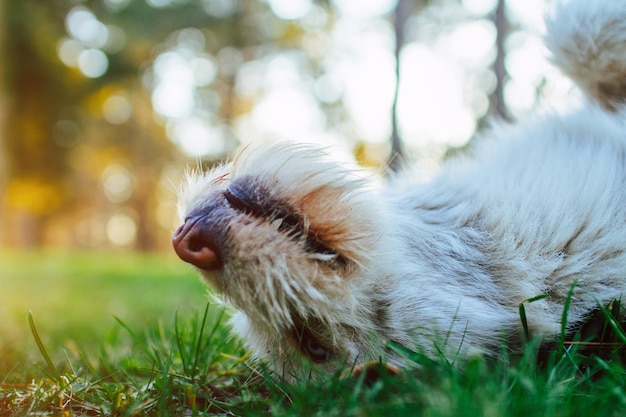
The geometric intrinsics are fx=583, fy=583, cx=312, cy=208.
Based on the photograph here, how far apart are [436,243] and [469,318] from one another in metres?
0.30

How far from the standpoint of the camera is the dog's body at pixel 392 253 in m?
1.64

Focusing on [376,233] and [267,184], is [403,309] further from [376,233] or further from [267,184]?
[267,184]

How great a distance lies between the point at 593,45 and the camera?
271 cm

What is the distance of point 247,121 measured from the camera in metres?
22.4

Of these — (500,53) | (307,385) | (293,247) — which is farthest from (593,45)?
(500,53)

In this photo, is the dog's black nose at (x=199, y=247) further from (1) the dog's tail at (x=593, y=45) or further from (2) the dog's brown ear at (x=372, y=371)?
(1) the dog's tail at (x=593, y=45)

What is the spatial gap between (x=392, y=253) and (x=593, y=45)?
5.42ft

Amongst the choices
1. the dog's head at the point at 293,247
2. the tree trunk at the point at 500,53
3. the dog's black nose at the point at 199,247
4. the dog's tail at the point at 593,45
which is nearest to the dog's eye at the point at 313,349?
the dog's head at the point at 293,247

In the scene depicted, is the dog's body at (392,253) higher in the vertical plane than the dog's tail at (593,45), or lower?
lower

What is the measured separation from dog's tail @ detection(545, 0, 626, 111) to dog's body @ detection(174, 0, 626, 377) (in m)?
0.65

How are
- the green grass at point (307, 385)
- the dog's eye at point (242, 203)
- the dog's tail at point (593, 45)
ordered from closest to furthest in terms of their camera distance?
the green grass at point (307, 385) → the dog's eye at point (242, 203) → the dog's tail at point (593, 45)

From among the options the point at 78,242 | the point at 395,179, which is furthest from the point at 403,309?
the point at 78,242

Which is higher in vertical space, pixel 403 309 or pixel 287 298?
pixel 287 298

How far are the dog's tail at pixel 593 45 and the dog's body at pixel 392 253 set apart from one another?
65 cm
